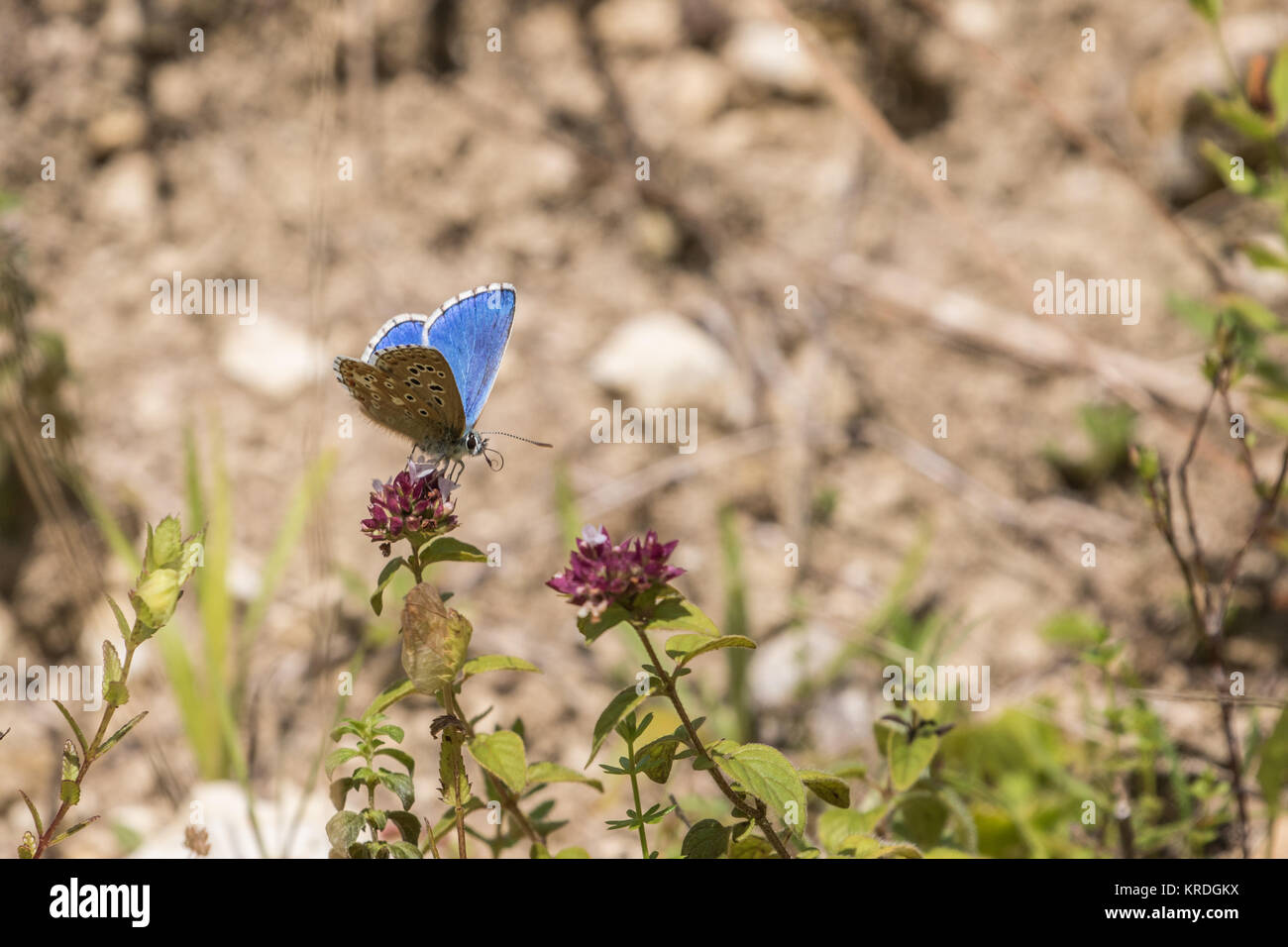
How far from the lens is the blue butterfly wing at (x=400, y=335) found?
1.63m

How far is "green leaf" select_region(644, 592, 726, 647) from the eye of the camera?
1.16 m

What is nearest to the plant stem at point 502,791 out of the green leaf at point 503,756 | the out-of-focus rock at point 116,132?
the green leaf at point 503,756

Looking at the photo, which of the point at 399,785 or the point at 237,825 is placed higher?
the point at 399,785

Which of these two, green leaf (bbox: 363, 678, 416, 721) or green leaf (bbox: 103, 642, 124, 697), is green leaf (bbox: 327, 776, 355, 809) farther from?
green leaf (bbox: 103, 642, 124, 697)

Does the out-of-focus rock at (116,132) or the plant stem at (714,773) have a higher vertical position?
the out-of-focus rock at (116,132)

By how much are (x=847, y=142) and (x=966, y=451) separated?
1240mm

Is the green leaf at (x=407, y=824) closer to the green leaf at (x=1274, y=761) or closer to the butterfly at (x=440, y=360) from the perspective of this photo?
the butterfly at (x=440, y=360)

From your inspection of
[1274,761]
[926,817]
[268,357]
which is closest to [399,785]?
[926,817]

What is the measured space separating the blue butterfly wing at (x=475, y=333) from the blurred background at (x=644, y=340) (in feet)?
3.66

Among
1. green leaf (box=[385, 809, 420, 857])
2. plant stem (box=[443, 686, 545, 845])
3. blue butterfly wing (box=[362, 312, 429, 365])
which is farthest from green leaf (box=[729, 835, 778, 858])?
blue butterfly wing (box=[362, 312, 429, 365])

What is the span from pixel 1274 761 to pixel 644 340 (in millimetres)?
2121

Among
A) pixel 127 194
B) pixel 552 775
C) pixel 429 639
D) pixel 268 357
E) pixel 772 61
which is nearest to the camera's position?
pixel 429 639

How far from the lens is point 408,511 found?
125 centimetres

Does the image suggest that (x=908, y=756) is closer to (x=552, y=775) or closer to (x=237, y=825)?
(x=552, y=775)
